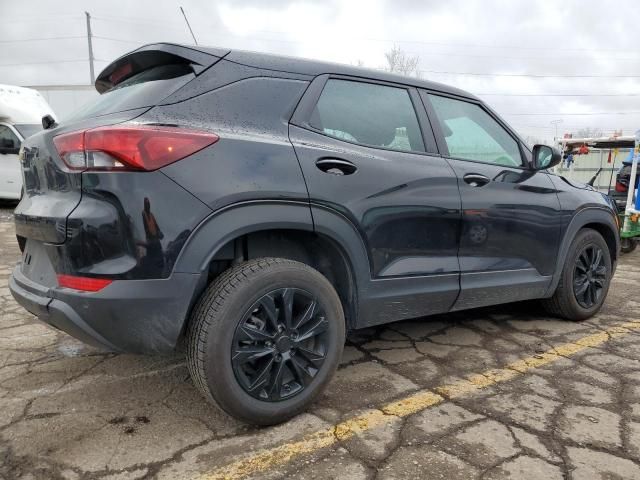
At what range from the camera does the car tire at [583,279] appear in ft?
12.4

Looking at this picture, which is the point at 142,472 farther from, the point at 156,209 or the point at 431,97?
the point at 431,97

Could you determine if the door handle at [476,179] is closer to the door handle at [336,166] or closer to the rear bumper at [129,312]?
the door handle at [336,166]

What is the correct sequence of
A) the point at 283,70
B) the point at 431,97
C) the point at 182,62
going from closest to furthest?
1. the point at 182,62
2. the point at 283,70
3. the point at 431,97

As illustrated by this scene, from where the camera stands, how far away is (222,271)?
2.36 meters

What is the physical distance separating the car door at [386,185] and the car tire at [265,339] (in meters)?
0.32

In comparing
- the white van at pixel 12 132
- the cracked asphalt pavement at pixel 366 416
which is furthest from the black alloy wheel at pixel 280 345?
→ the white van at pixel 12 132

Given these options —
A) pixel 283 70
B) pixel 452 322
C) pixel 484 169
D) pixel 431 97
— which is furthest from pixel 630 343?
pixel 283 70

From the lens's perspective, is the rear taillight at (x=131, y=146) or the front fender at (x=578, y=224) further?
the front fender at (x=578, y=224)

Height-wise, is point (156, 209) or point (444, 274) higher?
point (156, 209)

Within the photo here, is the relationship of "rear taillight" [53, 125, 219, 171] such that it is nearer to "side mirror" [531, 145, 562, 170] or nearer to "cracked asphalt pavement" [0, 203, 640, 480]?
"cracked asphalt pavement" [0, 203, 640, 480]

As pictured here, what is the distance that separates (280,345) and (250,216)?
0.58 metres

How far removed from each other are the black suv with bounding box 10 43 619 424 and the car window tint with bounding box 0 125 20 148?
362 inches

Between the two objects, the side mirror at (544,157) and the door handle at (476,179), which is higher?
the side mirror at (544,157)

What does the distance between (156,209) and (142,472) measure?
101 centimetres
